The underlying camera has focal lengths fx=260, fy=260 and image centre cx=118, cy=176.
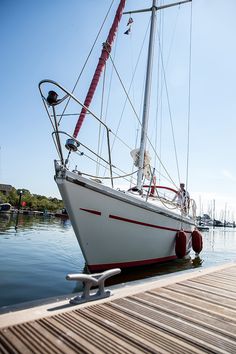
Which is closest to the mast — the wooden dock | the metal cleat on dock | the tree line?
the wooden dock

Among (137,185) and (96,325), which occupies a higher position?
(137,185)

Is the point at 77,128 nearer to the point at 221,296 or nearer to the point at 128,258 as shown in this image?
the point at 128,258

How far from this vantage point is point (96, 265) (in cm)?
721

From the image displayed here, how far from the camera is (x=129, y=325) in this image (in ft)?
8.80

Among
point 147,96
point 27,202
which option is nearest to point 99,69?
point 147,96

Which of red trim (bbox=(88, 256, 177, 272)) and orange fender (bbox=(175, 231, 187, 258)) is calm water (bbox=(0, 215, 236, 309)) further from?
orange fender (bbox=(175, 231, 187, 258))

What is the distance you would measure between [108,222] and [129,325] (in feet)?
14.8

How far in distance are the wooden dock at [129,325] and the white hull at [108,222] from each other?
316 centimetres

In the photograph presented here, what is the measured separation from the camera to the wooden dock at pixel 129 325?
220 cm

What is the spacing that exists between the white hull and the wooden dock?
316 centimetres

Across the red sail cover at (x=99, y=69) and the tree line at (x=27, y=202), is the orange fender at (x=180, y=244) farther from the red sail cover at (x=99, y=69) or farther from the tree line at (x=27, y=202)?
the tree line at (x=27, y=202)

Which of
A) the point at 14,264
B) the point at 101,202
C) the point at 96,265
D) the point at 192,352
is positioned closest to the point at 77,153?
the point at 101,202

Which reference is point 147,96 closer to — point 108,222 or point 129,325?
point 108,222

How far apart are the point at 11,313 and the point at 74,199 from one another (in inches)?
162
